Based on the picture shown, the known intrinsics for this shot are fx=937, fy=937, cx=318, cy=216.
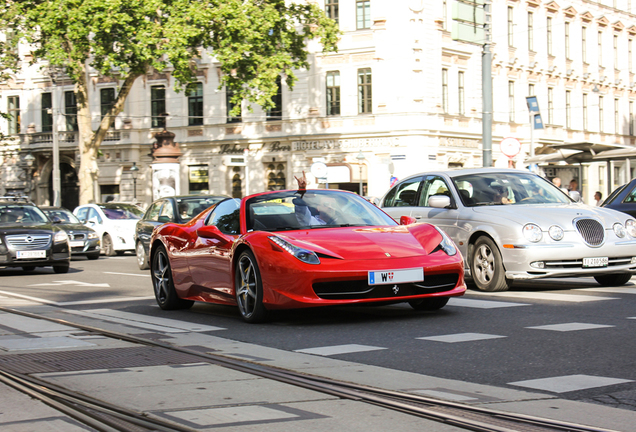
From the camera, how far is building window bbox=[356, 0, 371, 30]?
43.8 meters

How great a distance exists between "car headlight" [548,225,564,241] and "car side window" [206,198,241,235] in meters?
3.66

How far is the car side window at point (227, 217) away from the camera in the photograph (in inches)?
374

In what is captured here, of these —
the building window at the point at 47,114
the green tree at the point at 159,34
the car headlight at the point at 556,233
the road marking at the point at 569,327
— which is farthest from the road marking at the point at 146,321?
the building window at the point at 47,114

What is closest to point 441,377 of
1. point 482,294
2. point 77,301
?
point 482,294

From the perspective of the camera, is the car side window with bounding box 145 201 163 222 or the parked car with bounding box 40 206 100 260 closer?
the car side window with bounding box 145 201 163 222

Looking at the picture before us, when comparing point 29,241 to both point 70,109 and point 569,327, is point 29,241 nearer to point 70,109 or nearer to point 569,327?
point 569,327

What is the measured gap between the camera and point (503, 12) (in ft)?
158

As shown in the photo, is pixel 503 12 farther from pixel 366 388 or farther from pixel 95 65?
pixel 366 388

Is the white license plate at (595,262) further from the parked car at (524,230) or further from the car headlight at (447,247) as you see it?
the car headlight at (447,247)

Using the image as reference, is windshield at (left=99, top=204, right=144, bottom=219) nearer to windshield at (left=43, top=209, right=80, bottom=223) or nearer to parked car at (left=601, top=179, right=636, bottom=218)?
windshield at (left=43, top=209, right=80, bottom=223)

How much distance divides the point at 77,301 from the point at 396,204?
15.3ft

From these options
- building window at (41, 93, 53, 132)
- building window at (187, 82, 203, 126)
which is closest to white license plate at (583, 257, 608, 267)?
building window at (187, 82, 203, 126)

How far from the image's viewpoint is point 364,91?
1735 inches

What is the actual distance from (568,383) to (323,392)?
143 centimetres
